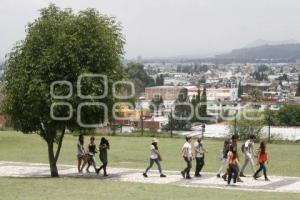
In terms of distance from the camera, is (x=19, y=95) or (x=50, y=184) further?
(x=19, y=95)

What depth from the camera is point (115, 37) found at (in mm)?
22328

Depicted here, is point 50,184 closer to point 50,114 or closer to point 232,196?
point 50,114

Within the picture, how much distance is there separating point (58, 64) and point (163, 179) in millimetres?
5007

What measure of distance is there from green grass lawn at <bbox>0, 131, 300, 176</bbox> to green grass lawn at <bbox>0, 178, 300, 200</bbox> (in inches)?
242

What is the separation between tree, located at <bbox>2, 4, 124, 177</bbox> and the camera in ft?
69.7

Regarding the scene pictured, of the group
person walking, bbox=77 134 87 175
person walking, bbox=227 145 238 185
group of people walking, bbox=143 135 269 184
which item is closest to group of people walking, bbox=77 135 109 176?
person walking, bbox=77 134 87 175

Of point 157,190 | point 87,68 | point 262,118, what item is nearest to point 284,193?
point 157,190

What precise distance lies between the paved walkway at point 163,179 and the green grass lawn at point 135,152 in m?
1.80

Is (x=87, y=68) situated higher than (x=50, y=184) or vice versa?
(x=87, y=68)

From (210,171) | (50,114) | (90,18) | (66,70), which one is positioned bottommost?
(210,171)

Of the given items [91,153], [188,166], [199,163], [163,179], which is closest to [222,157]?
[199,163]

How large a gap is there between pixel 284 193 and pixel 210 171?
238 inches

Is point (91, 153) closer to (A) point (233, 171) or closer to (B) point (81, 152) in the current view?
(B) point (81, 152)

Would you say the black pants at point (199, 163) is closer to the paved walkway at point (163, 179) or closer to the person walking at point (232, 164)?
the paved walkway at point (163, 179)
